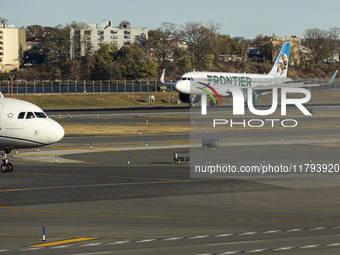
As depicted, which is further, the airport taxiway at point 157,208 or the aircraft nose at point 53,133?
the aircraft nose at point 53,133

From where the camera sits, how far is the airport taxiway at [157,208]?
2338 cm

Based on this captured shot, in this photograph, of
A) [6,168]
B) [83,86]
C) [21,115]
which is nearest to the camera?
[21,115]

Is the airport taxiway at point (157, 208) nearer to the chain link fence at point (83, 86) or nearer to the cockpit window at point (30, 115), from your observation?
the cockpit window at point (30, 115)

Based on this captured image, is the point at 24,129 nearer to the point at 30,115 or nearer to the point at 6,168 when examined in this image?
the point at 30,115

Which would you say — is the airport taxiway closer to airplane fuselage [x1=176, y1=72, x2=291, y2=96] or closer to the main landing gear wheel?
the main landing gear wheel

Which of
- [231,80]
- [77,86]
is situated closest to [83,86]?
[77,86]

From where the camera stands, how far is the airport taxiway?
23.4m

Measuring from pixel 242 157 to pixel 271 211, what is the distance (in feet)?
74.7

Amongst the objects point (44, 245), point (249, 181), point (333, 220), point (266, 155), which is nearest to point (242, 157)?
point (266, 155)

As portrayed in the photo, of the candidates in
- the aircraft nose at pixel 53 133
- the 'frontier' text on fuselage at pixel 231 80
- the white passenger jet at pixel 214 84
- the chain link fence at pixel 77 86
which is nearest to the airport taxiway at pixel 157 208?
the aircraft nose at pixel 53 133

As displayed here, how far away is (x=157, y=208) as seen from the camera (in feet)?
102

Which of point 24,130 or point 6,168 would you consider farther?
point 6,168

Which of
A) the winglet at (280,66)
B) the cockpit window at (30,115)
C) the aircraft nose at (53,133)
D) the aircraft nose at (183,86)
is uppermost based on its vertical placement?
the winglet at (280,66)

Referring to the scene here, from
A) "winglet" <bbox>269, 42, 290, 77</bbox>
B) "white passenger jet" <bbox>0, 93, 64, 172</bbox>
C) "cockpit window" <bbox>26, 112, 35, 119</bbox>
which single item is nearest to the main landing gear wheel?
"white passenger jet" <bbox>0, 93, 64, 172</bbox>
